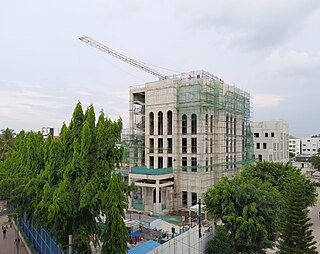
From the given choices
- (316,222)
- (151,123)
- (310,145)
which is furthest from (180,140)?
→ (310,145)

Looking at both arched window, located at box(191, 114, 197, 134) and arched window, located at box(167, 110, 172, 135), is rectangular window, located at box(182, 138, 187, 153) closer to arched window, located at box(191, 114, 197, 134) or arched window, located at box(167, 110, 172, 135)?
arched window, located at box(191, 114, 197, 134)

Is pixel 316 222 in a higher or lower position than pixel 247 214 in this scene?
lower

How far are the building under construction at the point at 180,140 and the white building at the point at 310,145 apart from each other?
77804mm

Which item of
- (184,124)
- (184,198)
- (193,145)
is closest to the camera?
(184,198)

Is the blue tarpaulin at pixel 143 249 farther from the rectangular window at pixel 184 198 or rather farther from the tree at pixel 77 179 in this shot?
the rectangular window at pixel 184 198

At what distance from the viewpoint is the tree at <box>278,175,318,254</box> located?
46.2 feet

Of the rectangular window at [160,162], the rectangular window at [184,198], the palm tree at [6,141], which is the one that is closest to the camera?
the rectangular window at [184,198]

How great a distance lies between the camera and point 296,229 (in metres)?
14.4

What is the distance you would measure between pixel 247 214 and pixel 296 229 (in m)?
2.80

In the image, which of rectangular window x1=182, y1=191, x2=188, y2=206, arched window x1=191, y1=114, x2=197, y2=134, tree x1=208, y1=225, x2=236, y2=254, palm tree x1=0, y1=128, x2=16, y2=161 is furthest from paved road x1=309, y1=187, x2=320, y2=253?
palm tree x1=0, y1=128, x2=16, y2=161

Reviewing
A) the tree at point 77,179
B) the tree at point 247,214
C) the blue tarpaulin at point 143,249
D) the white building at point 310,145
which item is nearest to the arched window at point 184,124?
the tree at point 247,214

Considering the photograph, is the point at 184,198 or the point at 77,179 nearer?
the point at 77,179

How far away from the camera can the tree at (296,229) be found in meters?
14.1

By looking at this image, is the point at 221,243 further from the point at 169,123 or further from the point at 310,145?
the point at 310,145
